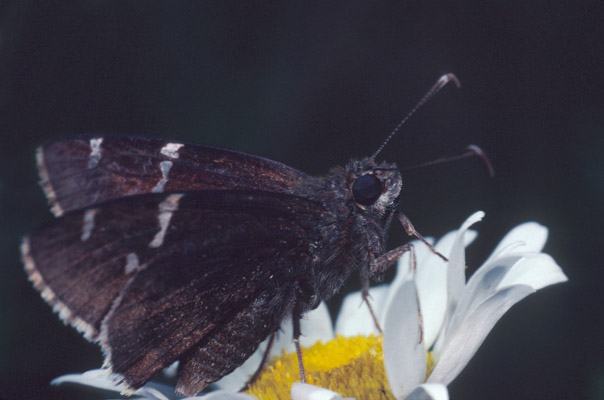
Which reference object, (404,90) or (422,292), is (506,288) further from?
(404,90)

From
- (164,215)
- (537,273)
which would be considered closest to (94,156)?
(164,215)

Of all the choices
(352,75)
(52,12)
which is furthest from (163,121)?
(352,75)

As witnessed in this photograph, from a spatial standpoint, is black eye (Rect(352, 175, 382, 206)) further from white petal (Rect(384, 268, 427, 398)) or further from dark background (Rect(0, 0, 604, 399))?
dark background (Rect(0, 0, 604, 399))

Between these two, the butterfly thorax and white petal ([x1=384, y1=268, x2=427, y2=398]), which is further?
the butterfly thorax

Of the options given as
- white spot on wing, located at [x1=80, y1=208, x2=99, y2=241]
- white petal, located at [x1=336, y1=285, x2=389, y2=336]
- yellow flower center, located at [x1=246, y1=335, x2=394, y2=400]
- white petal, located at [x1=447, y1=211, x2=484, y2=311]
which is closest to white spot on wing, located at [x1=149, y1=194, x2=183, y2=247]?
white spot on wing, located at [x1=80, y1=208, x2=99, y2=241]

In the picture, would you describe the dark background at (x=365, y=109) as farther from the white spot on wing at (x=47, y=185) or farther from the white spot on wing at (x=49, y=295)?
the white spot on wing at (x=49, y=295)
